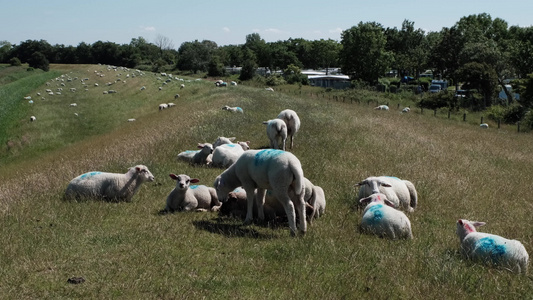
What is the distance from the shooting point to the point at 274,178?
9023mm

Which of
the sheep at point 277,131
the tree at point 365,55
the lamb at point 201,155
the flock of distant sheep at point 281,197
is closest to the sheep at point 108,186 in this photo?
the flock of distant sheep at point 281,197

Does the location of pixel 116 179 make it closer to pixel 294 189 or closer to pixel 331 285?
pixel 294 189

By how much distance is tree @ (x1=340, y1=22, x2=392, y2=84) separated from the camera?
83.8 meters

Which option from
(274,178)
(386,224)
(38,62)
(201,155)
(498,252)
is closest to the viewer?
(498,252)

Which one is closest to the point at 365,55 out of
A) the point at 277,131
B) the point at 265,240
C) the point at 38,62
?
the point at 277,131

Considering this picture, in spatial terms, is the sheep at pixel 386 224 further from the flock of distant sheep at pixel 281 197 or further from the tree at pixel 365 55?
the tree at pixel 365 55

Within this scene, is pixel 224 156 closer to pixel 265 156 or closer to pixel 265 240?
pixel 265 156

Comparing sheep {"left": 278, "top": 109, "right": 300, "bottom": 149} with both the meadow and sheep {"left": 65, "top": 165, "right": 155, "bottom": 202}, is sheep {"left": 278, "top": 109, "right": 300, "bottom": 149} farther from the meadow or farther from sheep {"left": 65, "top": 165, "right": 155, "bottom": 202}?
sheep {"left": 65, "top": 165, "right": 155, "bottom": 202}

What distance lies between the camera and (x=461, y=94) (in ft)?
213

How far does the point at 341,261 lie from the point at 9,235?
5412 mm

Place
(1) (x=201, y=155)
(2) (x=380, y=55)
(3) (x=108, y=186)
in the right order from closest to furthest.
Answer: (3) (x=108, y=186), (1) (x=201, y=155), (2) (x=380, y=55)

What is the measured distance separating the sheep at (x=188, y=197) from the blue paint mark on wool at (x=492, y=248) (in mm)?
5470

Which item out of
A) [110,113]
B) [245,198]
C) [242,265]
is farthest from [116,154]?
[110,113]

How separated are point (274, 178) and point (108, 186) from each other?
175 inches
